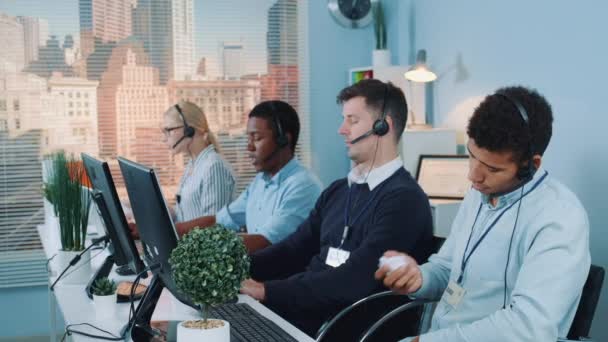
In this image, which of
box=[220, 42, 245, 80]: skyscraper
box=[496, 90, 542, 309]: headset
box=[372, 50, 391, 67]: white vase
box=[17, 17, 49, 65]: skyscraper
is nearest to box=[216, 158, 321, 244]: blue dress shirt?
box=[496, 90, 542, 309]: headset

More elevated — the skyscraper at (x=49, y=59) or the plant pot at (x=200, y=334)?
the skyscraper at (x=49, y=59)

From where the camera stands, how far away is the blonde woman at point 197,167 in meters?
3.89

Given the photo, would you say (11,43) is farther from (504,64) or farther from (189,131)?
(504,64)

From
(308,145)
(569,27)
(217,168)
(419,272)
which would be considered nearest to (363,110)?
(419,272)

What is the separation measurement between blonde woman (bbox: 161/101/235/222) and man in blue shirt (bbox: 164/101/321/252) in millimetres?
273

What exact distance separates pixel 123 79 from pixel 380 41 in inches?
64.7

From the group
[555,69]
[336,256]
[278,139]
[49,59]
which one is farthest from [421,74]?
[49,59]

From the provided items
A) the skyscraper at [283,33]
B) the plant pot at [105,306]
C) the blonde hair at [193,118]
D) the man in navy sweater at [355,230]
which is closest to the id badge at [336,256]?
the man in navy sweater at [355,230]

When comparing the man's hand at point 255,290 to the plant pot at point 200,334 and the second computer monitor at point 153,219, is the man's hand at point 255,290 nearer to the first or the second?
the second computer monitor at point 153,219

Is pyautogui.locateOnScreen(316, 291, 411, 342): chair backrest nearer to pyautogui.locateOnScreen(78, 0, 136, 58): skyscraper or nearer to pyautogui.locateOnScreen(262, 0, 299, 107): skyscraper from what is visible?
pyautogui.locateOnScreen(262, 0, 299, 107): skyscraper

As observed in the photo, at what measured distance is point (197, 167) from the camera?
3998 millimetres

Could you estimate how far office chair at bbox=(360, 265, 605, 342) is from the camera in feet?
6.64

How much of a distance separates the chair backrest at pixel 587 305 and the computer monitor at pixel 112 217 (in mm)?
1257

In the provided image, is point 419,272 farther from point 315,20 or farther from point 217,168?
point 315,20
